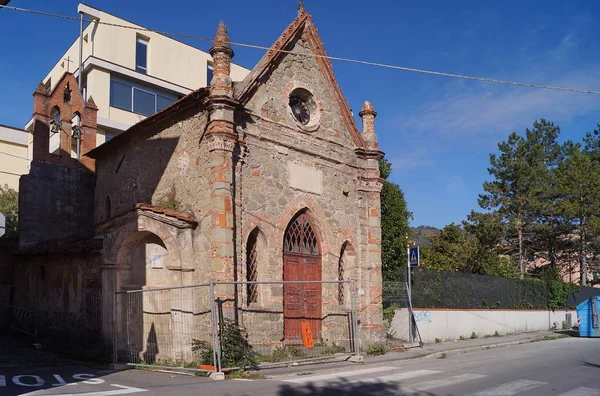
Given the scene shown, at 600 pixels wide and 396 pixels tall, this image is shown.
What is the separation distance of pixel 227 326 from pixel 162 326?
2.24 meters

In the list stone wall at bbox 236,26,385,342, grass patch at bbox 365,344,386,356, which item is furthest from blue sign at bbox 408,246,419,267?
grass patch at bbox 365,344,386,356

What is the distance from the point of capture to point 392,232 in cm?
2117

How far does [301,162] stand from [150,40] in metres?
23.7

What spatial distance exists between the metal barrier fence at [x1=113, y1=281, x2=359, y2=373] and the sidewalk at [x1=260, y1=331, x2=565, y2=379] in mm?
476

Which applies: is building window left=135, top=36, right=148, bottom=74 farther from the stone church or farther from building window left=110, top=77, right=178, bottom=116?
the stone church

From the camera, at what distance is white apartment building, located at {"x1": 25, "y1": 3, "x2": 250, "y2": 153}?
3247 cm

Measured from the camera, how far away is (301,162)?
16031 mm

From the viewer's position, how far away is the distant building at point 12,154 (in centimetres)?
3697

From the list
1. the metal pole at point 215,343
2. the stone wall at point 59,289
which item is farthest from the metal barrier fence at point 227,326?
the stone wall at point 59,289

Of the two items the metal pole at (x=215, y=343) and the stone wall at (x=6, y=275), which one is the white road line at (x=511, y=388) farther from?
the stone wall at (x=6, y=275)

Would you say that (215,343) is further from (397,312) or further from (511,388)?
(397,312)

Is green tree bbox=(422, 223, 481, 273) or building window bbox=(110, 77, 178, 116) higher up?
building window bbox=(110, 77, 178, 116)

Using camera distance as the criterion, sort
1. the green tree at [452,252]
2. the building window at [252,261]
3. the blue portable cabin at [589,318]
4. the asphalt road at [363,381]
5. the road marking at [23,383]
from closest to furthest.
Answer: the asphalt road at [363,381]
the road marking at [23,383]
the building window at [252,261]
the blue portable cabin at [589,318]
the green tree at [452,252]

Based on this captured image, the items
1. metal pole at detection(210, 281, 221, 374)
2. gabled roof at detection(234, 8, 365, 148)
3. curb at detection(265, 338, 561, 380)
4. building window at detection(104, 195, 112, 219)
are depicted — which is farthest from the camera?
building window at detection(104, 195, 112, 219)
